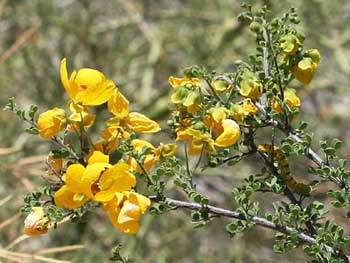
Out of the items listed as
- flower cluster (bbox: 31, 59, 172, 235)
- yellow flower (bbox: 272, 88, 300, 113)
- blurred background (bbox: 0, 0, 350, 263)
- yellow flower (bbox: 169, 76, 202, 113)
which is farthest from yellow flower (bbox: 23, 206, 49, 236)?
blurred background (bbox: 0, 0, 350, 263)

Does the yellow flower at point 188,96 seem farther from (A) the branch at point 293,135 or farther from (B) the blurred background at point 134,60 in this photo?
(B) the blurred background at point 134,60

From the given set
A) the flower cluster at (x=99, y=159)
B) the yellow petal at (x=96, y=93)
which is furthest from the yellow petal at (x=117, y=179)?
the yellow petal at (x=96, y=93)

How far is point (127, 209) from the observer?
0.83 metres

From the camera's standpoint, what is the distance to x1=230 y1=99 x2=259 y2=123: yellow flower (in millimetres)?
867

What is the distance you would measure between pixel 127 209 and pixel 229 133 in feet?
0.48

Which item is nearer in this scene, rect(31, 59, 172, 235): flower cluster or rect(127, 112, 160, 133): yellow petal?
rect(31, 59, 172, 235): flower cluster

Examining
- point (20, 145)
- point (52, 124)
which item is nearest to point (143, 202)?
point (52, 124)

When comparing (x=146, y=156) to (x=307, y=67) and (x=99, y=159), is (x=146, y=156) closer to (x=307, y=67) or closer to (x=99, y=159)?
(x=99, y=159)

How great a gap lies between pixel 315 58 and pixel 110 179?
12.2 inches

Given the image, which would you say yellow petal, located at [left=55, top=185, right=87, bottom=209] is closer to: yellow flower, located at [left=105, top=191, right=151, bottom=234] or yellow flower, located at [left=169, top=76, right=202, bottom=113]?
yellow flower, located at [left=105, top=191, right=151, bottom=234]

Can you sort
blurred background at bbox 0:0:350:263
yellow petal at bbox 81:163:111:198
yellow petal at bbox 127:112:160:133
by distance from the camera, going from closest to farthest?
yellow petal at bbox 81:163:111:198 < yellow petal at bbox 127:112:160:133 < blurred background at bbox 0:0:350:263

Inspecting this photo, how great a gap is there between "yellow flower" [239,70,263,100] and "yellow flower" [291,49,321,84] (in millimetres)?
66

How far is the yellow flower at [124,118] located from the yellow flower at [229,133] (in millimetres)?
132

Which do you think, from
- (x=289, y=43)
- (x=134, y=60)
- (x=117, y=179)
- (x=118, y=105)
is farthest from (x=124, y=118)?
(x=134, y=60)
